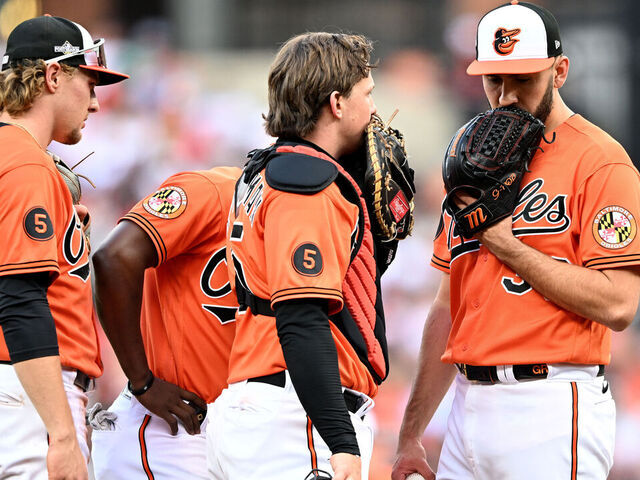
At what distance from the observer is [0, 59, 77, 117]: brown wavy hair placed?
10.3 feet

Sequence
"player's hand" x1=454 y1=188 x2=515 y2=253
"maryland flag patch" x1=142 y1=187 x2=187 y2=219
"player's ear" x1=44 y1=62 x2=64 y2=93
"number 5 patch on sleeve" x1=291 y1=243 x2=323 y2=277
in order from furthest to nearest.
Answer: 1. "maryland flag patch" x1=142 y1=187 x2=187 y2=219
2. "player's ear" x1=44 y1=62 x2=64 y2=93
3. "player's hand" x1=454 y1=188 x2=515 y2=253
4. "number 5 patch on sleeve" x1=291 y1=243 x2=323 y2=277

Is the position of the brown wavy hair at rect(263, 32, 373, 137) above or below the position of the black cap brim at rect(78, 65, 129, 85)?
above

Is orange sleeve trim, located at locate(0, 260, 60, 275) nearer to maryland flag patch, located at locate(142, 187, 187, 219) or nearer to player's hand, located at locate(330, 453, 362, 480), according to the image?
maryland flag patch, located at locate(142, 187, 187, 219)

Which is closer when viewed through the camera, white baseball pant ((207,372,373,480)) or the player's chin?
white baseball pant ((207,372,373,480))

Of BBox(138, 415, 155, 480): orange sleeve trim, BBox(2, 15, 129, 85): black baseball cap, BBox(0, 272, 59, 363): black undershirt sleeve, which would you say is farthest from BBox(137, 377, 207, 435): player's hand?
BBox(2, 15, 129, 85): black baseball cap

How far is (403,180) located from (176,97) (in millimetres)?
8034

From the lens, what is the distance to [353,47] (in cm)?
295

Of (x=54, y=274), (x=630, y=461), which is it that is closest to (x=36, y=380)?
(x=54, y=274)

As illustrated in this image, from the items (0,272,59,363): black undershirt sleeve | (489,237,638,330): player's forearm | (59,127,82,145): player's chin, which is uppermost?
(59,127,82,145): player's chin

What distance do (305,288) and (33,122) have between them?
1233mm

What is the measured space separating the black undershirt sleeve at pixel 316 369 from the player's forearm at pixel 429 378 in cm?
101

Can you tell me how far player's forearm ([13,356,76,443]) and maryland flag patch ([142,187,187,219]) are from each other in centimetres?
70

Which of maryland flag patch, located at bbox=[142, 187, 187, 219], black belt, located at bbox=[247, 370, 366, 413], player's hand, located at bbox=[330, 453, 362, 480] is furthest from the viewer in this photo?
maryland flag patch, located at bbox=[142, 187, 187, 219]

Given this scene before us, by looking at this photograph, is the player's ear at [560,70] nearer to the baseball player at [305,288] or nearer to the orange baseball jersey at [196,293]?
the baseball player at [305,288]
